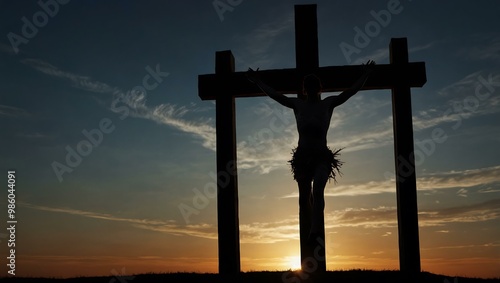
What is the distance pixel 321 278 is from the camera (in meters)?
8.69

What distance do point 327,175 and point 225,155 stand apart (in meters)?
2.00

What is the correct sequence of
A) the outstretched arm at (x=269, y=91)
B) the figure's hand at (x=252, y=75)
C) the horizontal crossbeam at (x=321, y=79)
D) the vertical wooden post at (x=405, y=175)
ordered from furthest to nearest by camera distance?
the horizontal crossbeam at (x=321, y=79) → the vertical wooden post at (x=405, y=175) → the figure's hand at (x=252, y=75) → the outstretched arm at (x=269, y=91)

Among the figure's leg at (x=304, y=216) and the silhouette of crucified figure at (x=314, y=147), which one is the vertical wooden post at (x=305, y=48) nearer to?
the figure's leg at (x=304, y=216)

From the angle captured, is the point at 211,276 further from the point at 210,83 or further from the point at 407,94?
the point at 407,94

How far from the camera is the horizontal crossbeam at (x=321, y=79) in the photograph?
9.86 m

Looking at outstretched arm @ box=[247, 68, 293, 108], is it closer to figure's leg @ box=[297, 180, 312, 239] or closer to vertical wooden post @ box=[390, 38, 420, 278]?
figure's leg @ box=[297, 180, 312, 239]

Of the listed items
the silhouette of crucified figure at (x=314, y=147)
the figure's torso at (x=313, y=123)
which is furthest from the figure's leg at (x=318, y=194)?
the figure's torso at (x=313, y=123)

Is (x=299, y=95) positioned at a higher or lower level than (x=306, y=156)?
higher

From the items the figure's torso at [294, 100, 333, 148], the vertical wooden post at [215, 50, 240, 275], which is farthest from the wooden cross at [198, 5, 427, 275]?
the figure's torso at [294, 100, 333, 148]

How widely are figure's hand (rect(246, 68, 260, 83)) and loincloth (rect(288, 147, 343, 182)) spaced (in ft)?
4.46

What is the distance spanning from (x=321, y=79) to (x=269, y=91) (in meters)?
1.12

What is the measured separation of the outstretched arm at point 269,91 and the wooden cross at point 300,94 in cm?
43

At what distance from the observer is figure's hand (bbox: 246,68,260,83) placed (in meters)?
9.44

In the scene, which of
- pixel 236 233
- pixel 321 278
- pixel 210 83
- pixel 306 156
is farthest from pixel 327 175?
pixel 210 83
